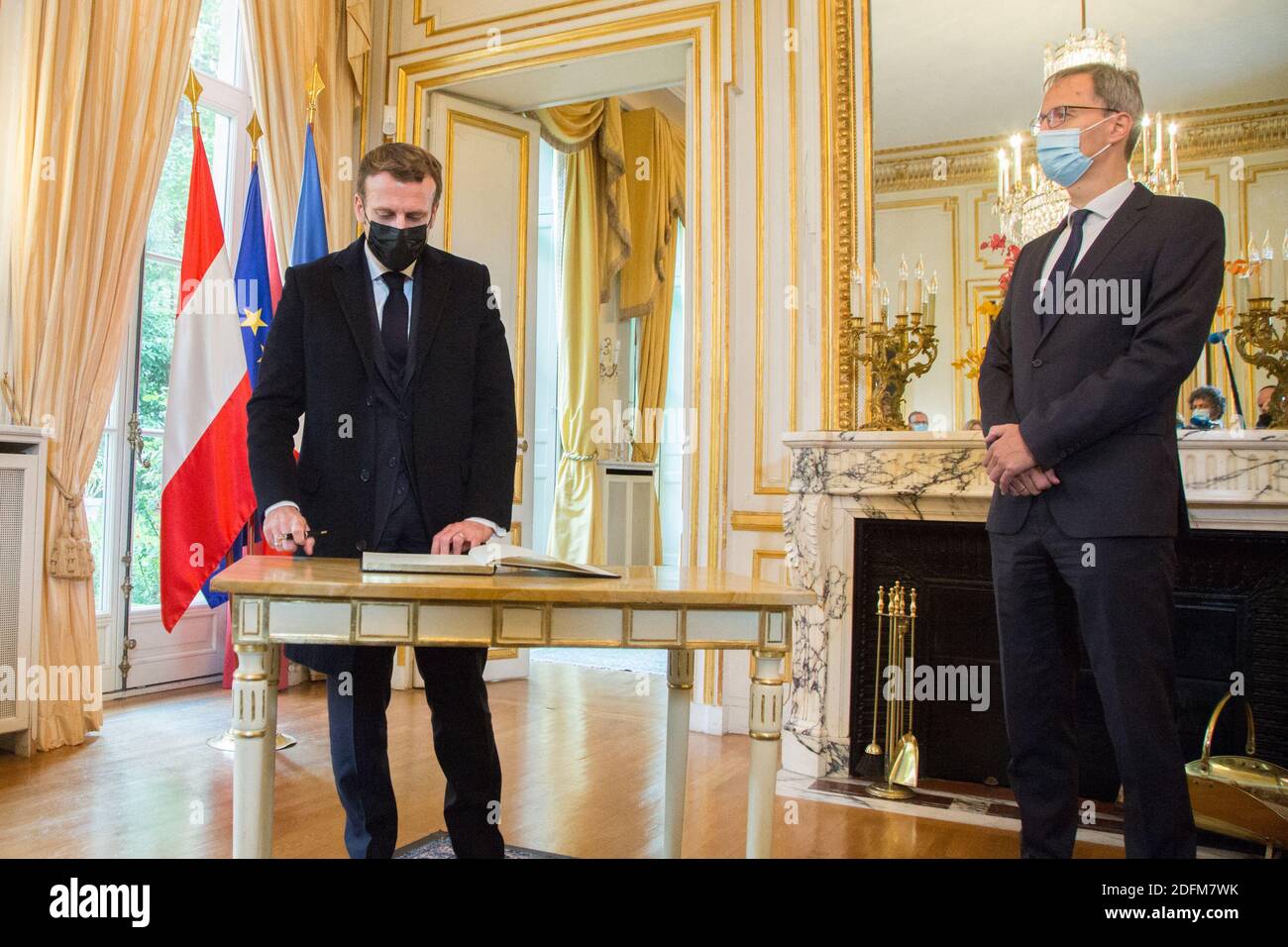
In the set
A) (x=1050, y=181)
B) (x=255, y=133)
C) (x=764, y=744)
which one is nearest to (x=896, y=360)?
(x=1050, y=181)

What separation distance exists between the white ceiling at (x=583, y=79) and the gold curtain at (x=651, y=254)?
198 centimetres

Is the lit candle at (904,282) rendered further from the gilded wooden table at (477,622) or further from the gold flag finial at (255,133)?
the gold flag finial at (255,133)

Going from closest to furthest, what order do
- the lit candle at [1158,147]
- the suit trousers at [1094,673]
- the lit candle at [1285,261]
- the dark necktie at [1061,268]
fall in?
the suit trousers at [1094,673] < the dark necktie at [1061,268] < the lit candle at [1285,261] < the lit candle at [1158,147]

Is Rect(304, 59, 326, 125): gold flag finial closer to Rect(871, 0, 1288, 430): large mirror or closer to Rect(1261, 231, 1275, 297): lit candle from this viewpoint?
Rect(871, 0, 1288, 430): large mirror

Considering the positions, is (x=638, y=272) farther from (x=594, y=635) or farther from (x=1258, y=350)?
(x=594, y=635)

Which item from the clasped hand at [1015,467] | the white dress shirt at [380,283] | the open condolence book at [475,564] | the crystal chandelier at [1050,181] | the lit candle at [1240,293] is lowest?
the open condolence book at [475,564]

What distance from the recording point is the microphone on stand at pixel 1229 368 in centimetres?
326

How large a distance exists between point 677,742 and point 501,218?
3.63 m

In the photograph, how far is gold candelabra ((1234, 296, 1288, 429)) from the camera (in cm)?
301

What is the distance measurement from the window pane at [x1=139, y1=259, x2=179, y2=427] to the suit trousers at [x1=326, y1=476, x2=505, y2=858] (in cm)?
296

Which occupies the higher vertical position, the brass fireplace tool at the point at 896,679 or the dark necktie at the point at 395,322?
the dark necktie at the point at 395,322

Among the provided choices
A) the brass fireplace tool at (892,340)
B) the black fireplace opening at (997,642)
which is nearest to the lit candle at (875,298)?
the brass fireplace tool at (892,340)

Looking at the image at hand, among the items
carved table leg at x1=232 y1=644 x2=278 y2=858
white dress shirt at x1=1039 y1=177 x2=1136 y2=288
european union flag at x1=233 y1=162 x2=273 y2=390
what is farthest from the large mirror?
carved table leg at x1=232 y1=644 x2=278 y2=858

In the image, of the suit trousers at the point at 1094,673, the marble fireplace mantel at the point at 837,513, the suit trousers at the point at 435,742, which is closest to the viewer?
the suit trousers at the point at 1094,673
